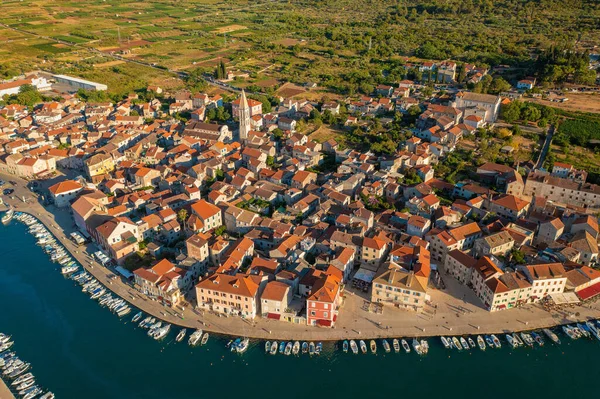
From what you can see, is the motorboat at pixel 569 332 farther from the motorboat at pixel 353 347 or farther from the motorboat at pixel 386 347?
the motorboat at pixel 353 347

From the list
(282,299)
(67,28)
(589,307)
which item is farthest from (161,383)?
(67,28)

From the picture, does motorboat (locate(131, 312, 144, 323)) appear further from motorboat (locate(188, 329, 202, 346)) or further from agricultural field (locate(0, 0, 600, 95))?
agricultural field (locate(0, 0, 600, 95))

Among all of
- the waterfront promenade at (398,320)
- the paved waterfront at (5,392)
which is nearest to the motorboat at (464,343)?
the waterfront promenade at (398,320)

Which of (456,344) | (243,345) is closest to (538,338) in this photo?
(456,344)

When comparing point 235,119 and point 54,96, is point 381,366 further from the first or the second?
point 54,96

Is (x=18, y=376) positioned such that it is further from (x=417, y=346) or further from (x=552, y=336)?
(x=552, y=336)
